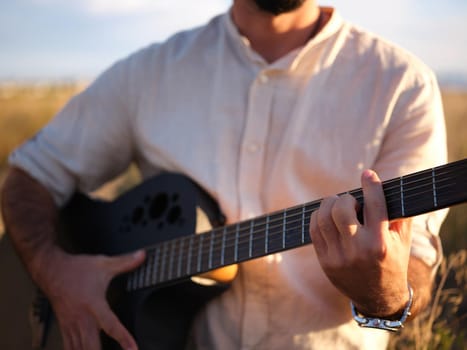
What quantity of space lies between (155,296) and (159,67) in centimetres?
79

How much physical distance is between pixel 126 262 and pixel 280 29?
0.90 m

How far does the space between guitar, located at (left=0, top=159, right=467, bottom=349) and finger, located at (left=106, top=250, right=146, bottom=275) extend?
0.03 meters

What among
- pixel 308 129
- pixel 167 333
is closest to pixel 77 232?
pixel 167 333

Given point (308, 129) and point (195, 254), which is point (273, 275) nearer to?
point (195, 254)

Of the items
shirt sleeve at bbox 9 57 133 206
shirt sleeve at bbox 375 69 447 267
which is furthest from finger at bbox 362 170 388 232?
shirt sleeve at bbox 9 57 133 206

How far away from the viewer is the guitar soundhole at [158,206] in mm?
2154

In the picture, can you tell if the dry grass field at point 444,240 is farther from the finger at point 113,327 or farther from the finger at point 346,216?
the finger at point 113,327

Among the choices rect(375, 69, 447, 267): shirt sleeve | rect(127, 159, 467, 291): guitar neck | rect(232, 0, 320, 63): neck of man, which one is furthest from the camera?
rect(232, 0, 320, 63): neck of man

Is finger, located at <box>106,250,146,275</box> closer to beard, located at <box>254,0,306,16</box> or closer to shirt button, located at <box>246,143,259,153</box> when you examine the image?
shirt button, located at <box>246,143,259,153</box>

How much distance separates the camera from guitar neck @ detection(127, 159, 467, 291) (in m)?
1.38

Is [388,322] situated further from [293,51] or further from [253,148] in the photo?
[293,51]

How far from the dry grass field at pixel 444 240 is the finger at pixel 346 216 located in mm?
843

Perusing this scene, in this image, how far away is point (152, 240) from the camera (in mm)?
2131

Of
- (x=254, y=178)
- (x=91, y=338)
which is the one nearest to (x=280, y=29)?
(x=254, y=178)
